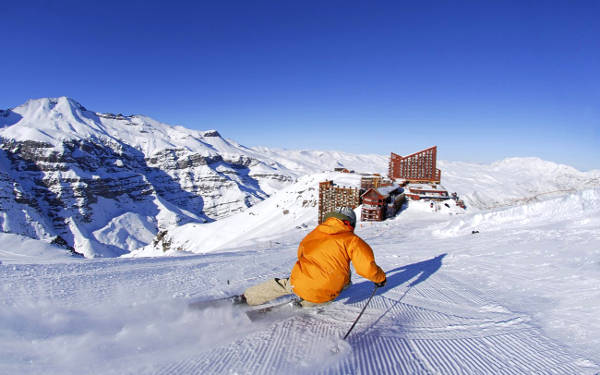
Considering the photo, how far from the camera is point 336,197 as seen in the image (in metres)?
34.6

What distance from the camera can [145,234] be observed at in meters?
112

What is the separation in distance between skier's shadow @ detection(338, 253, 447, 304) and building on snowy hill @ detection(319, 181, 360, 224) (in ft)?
86.7

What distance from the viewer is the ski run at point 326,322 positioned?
264cm

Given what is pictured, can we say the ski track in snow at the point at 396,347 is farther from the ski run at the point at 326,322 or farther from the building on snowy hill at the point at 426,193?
the building on snowy hill at the point at 426,193

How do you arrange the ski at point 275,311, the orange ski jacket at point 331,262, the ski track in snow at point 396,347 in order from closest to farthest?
the ski track in snow at point 396,347
the orange ski jacket at point 331,262
the ski at point 275,311

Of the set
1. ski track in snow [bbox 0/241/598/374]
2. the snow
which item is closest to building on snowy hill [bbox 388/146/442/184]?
the snow

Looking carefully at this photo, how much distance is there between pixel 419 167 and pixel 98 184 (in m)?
163

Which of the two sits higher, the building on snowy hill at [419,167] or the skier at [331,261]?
the building on snowy hill at [419,167]

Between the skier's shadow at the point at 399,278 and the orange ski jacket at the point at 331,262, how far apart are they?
980 mm

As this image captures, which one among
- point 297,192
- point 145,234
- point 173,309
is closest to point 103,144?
point 145,234

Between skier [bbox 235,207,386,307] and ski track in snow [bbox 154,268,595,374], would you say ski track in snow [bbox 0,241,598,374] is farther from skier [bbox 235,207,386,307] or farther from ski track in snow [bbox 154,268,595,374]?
skier [bbox 235,207,386,307]

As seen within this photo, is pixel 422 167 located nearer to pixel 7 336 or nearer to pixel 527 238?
pixel 527 238

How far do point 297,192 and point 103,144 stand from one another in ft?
598

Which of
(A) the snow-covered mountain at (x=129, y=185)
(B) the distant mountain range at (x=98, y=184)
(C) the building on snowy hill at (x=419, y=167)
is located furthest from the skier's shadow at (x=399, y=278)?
(B) the distant mountain range at (x=98, y=184)
